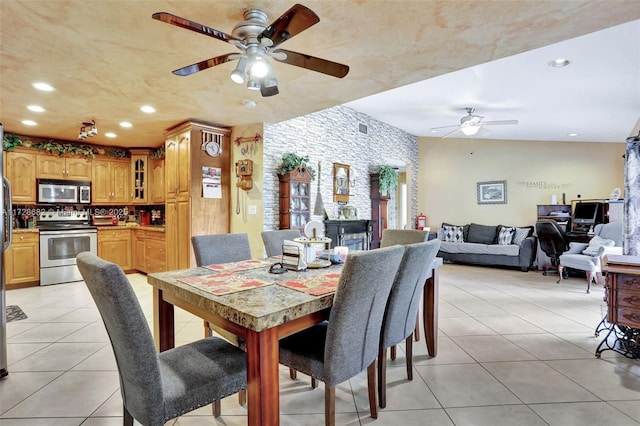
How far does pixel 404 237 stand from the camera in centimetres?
287

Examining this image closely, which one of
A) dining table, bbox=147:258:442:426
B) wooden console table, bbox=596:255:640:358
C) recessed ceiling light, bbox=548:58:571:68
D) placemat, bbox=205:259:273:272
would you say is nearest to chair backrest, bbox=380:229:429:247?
dining table, bbox=147:258:442:426

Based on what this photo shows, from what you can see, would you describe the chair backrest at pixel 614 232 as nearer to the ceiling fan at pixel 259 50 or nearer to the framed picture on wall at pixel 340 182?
the framed picture on wall at pixel 340 182

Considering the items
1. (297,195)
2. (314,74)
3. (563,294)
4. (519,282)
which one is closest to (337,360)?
(314,74)

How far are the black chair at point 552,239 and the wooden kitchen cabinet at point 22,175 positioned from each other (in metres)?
8.28

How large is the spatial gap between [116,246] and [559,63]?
6.99 metres

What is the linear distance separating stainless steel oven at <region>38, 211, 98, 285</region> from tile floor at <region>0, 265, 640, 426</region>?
163cm

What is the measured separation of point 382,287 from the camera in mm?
1603

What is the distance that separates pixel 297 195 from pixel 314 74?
7.08 ft

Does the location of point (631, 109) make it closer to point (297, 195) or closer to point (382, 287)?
point (297, 195)

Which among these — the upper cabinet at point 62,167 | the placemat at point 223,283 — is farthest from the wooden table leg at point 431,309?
the upper cabinet at point 62,167

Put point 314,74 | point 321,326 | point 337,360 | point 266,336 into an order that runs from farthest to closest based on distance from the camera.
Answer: point 314,74 < point 321,326 < point 337,360 < point 266,336

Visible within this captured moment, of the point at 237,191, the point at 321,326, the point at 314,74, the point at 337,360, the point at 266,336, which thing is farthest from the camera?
the point at 237,191

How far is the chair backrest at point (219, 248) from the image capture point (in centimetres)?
244

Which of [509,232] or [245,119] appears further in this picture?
[509,232]
